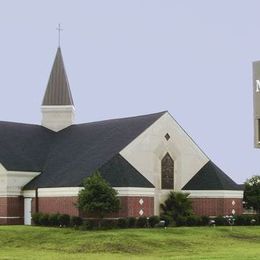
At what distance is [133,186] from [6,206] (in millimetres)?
11517

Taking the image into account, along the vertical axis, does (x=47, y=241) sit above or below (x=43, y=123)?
below

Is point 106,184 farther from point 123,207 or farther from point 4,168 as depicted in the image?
point 4,168

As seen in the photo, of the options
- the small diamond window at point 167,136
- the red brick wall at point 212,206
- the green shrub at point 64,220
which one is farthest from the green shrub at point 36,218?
the red brick wall at point 212,206

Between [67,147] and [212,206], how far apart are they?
1428 centimetres

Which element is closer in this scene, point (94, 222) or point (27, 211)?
point (94, 222)

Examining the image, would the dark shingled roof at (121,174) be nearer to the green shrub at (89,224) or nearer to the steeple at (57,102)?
the green shrub at (89,224)

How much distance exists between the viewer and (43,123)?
68875mm

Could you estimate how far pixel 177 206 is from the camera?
5678 cm

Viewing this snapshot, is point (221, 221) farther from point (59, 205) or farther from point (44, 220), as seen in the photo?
point (44, 220)

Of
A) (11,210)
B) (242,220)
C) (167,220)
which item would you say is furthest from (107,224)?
(242,220)

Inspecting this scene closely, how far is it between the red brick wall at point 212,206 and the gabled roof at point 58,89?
18475 millimetres

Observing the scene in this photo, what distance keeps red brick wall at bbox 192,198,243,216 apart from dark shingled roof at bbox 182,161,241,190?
3.43 ft

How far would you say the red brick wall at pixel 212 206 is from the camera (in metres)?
58.6

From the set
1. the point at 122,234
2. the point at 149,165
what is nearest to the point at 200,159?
the point at 149,165
